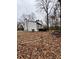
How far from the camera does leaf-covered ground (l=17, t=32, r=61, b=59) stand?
1.76 m

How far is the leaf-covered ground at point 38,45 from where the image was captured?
5.76 ft

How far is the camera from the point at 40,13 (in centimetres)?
178

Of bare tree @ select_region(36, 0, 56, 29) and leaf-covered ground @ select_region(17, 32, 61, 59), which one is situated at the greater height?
bare tree @ select_region(36, 0, 56, 29)

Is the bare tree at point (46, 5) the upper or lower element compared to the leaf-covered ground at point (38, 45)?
upper

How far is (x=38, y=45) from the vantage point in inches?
70.3

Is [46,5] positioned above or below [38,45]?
above
